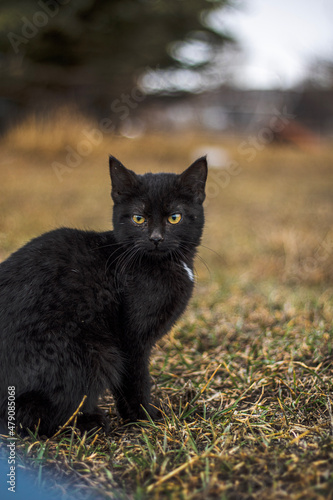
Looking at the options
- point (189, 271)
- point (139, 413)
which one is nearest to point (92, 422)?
point (139, 413)

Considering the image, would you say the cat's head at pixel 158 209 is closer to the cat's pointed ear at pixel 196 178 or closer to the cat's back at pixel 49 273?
the cat's pointed ear at pixel 196 178

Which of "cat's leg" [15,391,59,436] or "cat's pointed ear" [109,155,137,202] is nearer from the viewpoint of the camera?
"cat's leg" [15,391,59,436]

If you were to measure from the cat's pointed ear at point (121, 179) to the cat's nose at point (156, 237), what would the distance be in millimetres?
259

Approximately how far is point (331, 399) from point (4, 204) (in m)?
5.06

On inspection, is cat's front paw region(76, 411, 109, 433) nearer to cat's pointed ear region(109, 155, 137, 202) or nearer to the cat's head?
the cat's head

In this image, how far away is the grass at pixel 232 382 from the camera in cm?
147

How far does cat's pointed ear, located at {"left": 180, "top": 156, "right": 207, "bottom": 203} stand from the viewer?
6.93ft

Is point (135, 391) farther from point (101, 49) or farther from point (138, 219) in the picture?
point (101, 49)

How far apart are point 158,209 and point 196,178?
0.27 meters

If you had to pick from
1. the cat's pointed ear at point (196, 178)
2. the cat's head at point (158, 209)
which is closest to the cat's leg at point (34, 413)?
the cat's head at point (158, 209)

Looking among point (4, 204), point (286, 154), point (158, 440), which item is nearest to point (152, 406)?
point (158, 440)

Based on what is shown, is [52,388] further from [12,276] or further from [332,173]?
[332,173]

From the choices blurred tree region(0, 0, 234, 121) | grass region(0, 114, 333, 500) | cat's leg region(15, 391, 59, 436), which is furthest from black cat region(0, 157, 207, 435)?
blurred tree region(0, 0, 234, 121)

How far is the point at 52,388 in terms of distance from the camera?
1.75 metres
